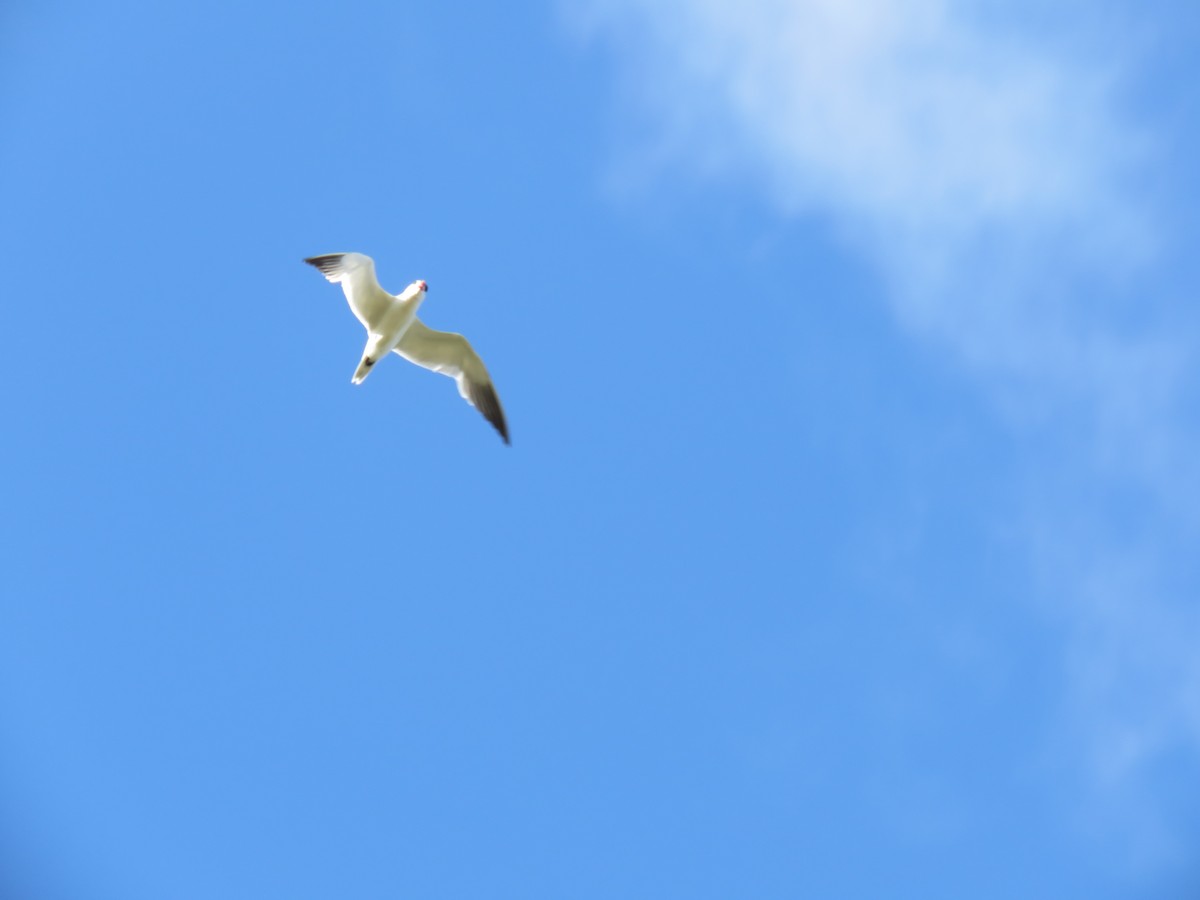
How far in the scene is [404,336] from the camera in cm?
1995

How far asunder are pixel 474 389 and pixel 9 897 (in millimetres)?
19019

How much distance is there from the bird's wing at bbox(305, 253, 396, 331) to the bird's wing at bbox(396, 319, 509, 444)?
71 cm

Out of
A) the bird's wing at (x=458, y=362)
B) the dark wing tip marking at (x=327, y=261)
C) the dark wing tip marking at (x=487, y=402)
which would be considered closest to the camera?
the dark wing tip marking at (x=327, y=261)

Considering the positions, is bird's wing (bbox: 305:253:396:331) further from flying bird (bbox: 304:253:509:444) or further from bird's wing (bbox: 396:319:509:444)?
bird's wing (bbox: 396:319:509:444)

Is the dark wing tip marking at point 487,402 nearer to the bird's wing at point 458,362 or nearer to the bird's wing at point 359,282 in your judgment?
the bird's wing at point 458,362

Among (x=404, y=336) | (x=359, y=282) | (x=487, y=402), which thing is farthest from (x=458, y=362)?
(x=359, y=282)

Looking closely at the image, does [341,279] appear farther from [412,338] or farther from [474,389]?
[474,389]

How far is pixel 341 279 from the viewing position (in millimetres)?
19047

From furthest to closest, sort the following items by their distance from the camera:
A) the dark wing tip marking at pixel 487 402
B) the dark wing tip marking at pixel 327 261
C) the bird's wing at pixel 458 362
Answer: the dark wing tip marking at pixel 487 402 < the bird's wing at pixel 458 362 < the dark wing tip marking at pixel 327 261

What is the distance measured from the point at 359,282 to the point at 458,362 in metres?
2.20

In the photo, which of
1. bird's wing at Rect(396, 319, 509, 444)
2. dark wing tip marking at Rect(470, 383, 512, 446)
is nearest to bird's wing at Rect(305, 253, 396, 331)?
bird's wing at Rect(396, 319, 509, 444)

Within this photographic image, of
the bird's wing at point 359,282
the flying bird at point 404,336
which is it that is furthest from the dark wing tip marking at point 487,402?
the bird's wing at point 359,282

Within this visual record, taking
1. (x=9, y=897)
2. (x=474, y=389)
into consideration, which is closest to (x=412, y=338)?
(x=474, y=389)

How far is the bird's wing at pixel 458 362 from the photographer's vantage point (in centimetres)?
2002
